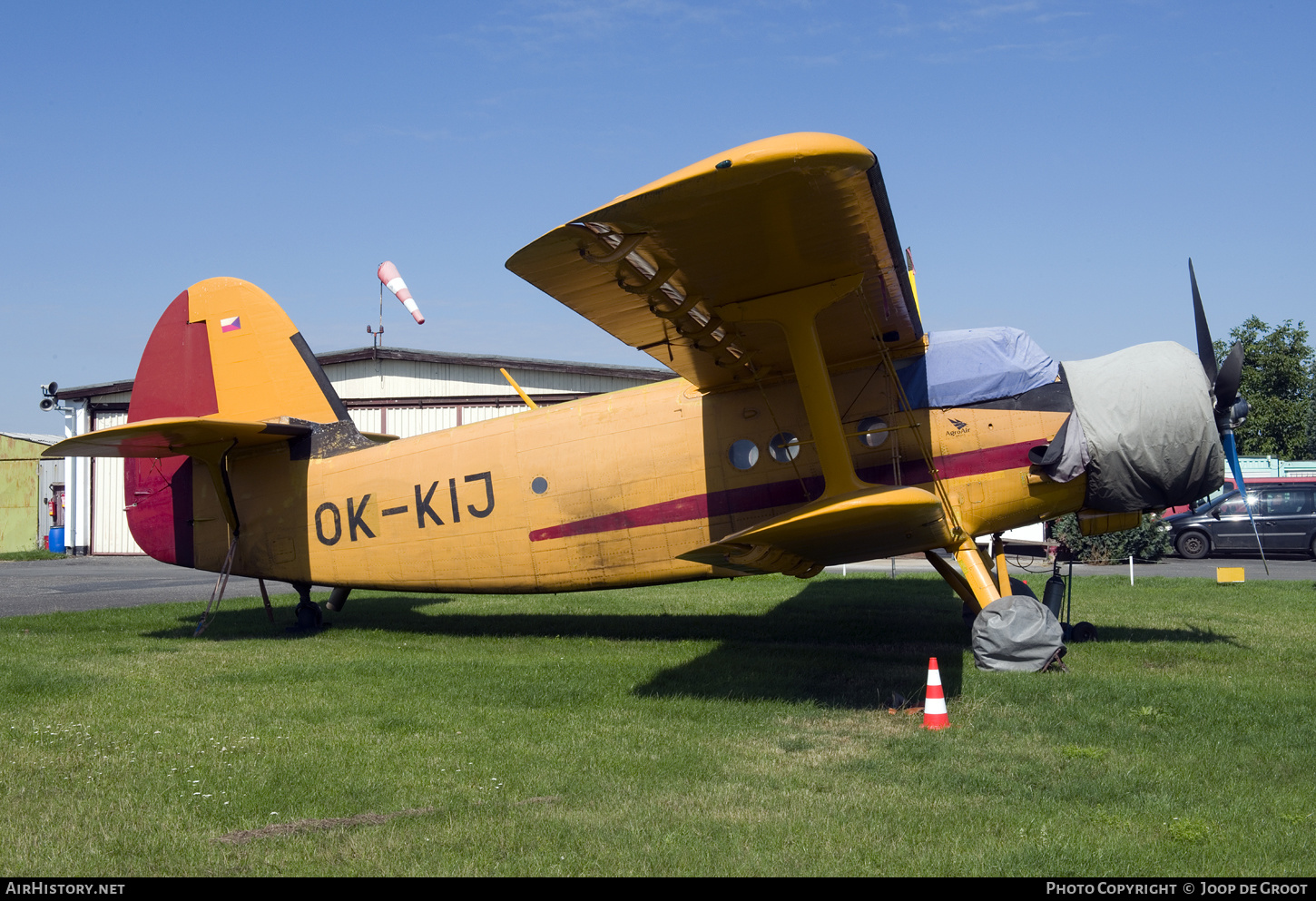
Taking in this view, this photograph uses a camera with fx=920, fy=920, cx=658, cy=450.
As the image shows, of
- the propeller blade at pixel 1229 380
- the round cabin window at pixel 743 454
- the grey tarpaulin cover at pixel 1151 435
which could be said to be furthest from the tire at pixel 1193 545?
the round cabin window at pixel 743 454

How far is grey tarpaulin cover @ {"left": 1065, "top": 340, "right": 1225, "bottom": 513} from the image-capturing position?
802 cm

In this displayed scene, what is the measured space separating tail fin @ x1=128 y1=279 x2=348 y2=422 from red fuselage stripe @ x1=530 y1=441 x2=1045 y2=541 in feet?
13.1

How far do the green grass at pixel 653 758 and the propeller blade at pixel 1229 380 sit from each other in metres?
2.38

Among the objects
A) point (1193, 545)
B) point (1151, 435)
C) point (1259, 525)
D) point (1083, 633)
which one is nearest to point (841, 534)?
point (1151, 435)

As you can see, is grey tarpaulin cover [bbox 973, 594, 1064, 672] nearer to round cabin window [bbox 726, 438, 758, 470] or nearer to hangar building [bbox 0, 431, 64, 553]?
round cabin window [bbox 726, 438, 758, 470]

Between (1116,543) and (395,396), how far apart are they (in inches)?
832

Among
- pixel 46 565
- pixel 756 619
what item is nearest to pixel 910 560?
pixel 756 619

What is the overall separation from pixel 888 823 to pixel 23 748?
17.4 ft

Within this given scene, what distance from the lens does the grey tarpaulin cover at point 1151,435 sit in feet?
26.3

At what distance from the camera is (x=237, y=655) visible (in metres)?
9.55

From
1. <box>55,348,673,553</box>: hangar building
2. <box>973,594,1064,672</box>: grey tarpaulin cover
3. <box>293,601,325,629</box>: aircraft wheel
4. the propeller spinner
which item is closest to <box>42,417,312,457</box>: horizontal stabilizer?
<box>293,601,325,629</box>: aircraft wheel

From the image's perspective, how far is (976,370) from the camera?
8594 mm

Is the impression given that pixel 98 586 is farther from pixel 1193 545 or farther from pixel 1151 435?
pixel 1193 545
